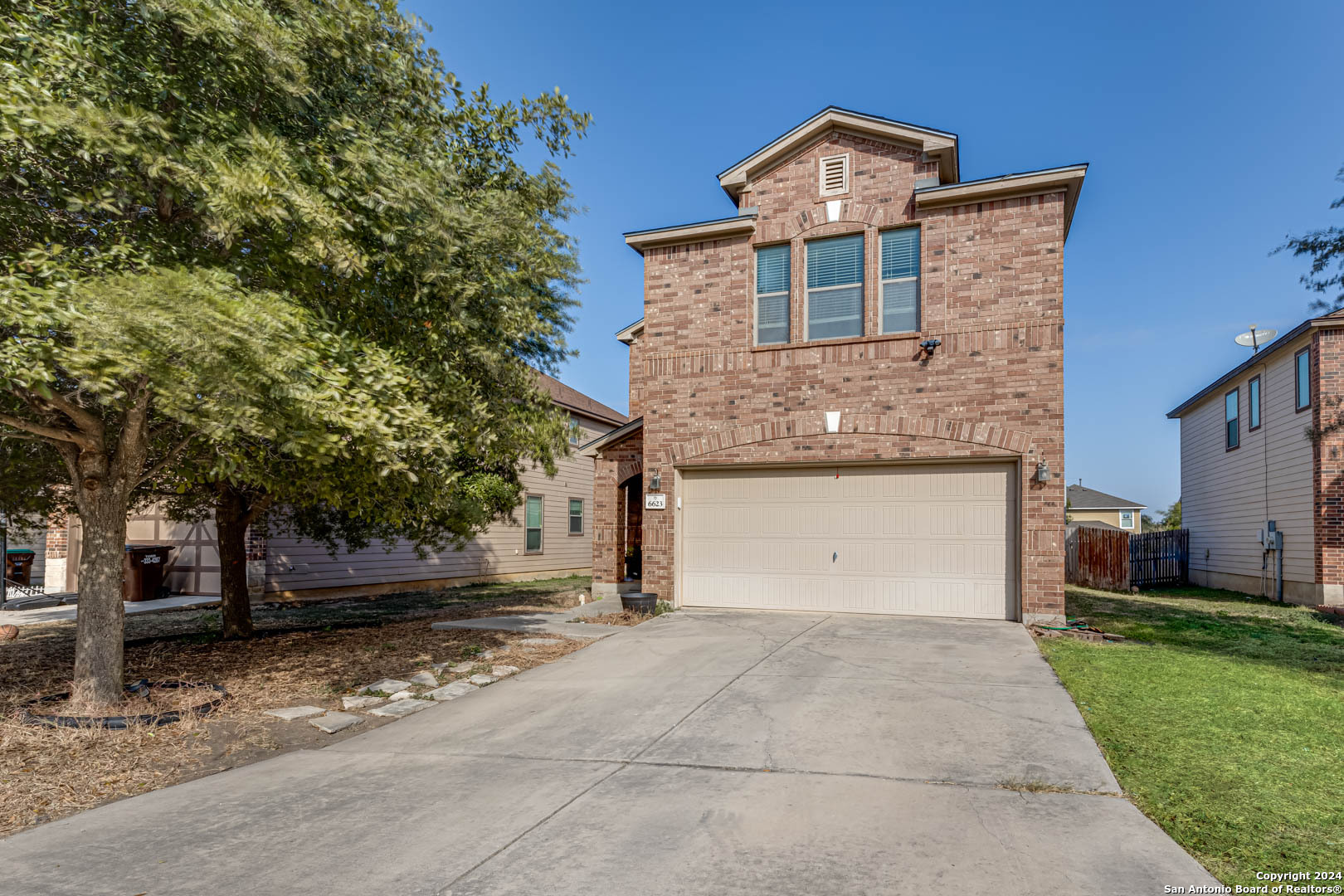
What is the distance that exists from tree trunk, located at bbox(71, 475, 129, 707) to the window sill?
28.8ft

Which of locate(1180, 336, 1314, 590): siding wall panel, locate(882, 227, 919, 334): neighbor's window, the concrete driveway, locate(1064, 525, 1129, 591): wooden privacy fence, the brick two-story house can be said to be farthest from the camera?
locate(1064, 525, 1129, 591): wooden privacy fence

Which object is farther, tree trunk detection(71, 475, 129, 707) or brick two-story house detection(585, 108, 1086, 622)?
brick two-story house detection(585, 108, 1086, 622)

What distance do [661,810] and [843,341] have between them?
29.2ft

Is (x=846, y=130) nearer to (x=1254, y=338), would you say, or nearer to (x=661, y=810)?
(x=661, y=810)

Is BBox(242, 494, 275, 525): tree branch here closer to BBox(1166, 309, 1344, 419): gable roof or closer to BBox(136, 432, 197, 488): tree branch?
BBox(136, 432, 197, 488): tree branch

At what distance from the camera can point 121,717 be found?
6082mm

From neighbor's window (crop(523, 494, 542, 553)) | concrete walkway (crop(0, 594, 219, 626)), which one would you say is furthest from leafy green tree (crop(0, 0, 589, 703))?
neighbor's window (crop(523, 494, 542, 553))

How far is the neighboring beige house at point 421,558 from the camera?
52.4ft

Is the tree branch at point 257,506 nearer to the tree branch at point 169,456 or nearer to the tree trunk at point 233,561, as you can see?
the tree trunk at point 233,561

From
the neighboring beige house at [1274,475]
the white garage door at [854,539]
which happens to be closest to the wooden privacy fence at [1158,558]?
the neighboring beige house at [1274,475]

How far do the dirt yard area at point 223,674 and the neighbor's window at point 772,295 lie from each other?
5768 millimetres

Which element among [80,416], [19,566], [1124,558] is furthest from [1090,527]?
[19,566]

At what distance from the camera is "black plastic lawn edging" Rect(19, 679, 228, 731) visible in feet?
19.3

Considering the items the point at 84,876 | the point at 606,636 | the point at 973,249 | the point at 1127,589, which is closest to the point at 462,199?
the point at 84,876
